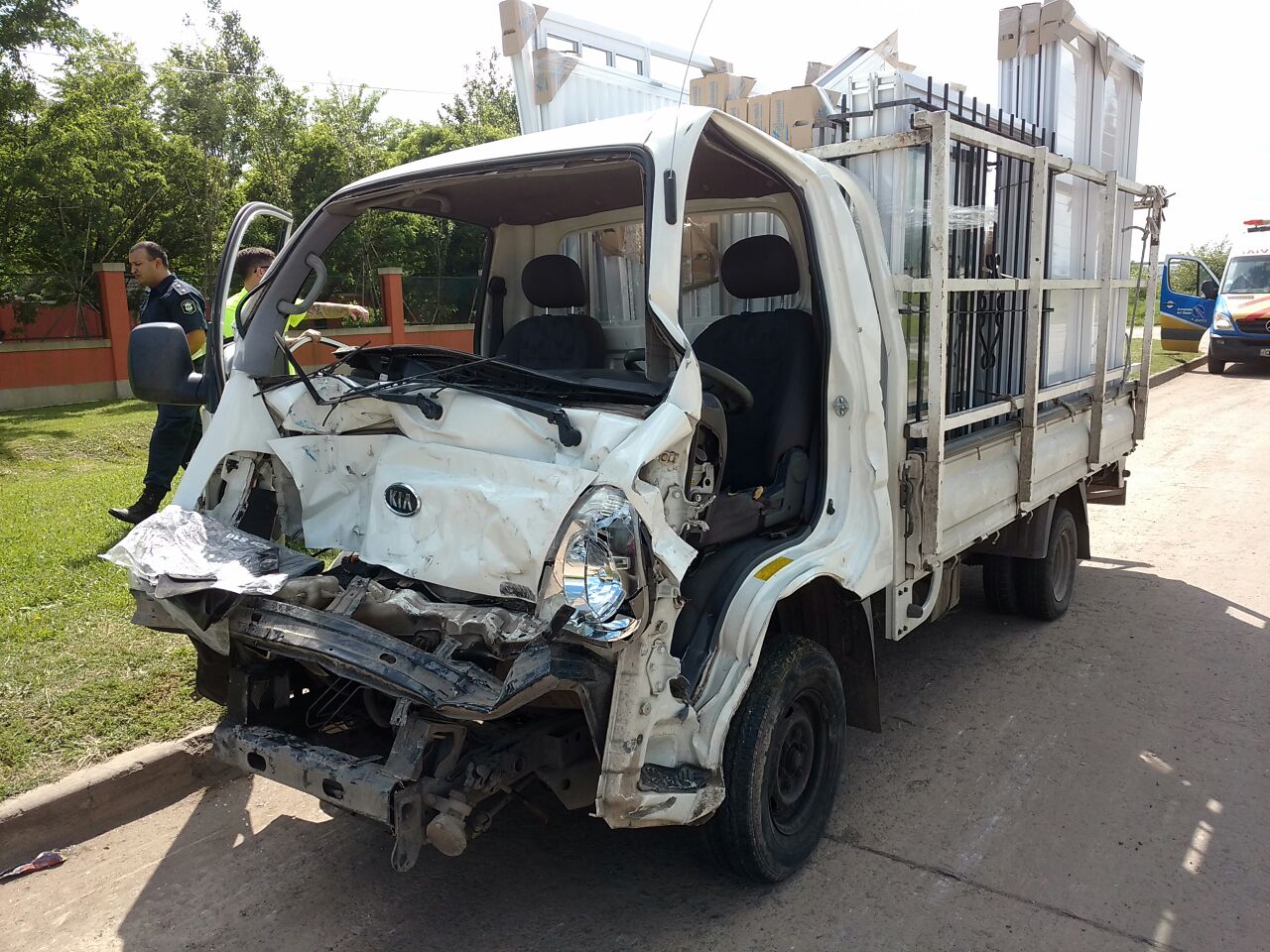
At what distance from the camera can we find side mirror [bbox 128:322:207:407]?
348 centimetres

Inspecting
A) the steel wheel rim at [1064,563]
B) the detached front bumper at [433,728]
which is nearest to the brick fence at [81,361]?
the steel wheel rim at [1064,563]

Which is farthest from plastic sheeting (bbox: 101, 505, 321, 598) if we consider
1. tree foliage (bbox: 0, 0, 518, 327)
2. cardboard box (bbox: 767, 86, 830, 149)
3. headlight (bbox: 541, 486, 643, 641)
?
tree foliage (bbox: 0, 0, 518, 327)

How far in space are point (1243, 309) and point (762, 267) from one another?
18485 millimetres

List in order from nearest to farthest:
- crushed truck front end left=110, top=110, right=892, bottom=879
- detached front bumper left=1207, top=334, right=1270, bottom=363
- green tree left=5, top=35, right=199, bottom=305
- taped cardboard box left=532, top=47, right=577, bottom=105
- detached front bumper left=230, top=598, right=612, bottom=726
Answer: detached front bumper left=230, top=598, right=612, bottom=726
crushed truck front end left=110, top=110, right=892, bottom=879
taped cardboard box left=532, top=47, right=577, bottom=105
green tree left=5, top=35, right=199, bottom=305
detached front bumper left=1207, top=334, right=1270, bottom=363

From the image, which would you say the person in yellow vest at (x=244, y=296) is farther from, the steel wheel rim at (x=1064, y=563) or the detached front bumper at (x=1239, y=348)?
the detached front bumper at (x=1239, y=348)

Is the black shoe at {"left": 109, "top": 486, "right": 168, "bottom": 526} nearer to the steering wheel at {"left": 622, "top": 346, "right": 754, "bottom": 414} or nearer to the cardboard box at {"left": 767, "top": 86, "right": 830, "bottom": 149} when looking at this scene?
the steering wheel at {"left": 622, "top": 346, "right": 754, "bottom": 414}

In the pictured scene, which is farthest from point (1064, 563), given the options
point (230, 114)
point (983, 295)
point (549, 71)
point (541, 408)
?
point (230, 114)

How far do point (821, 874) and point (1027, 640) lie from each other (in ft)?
9.34

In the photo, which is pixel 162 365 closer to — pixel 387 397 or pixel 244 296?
pixel 244 296

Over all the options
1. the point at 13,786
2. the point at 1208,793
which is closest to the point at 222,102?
the point at 13,786

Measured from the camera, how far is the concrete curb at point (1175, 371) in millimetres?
18516

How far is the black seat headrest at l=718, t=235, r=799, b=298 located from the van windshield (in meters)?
18.5

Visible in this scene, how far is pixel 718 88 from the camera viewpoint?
15.7ft

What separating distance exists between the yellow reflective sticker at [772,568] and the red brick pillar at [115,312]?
1468 centimetres
